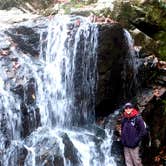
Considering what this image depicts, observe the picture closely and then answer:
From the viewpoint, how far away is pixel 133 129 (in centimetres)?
837

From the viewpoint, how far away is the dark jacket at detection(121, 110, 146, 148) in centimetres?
835

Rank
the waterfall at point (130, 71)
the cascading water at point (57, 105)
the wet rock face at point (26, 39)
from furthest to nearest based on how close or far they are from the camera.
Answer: the waterfall at point (130, 71) → the wet rock face at point (26, 39) → the cascading water at point (57, 105)

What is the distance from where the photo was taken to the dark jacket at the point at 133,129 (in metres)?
8.35

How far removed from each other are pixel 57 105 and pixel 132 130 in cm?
196

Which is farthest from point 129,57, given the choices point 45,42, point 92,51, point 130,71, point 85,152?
point 85,152

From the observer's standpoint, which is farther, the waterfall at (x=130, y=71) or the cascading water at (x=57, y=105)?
the waterfall at (x=130, y=71)

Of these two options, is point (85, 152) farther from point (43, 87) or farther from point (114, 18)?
point (114, 18)

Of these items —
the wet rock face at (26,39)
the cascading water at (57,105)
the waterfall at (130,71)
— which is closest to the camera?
the cascading water at (57,105)

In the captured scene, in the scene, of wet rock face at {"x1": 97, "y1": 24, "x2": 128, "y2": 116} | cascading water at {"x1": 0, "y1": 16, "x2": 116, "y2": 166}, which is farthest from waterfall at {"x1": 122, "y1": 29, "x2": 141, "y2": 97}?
cascading water at {"x1": 0, "y1": 16, "x2": 116, "y2": 166}

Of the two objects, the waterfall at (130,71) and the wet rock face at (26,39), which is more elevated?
the wet rock face at (26,39)

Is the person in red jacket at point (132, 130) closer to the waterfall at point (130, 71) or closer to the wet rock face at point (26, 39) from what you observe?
the waterfall at point (130, 71)

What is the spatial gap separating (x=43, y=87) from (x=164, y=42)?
4.35m

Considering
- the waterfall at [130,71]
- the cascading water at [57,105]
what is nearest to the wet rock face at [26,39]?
the cascading water at [57,105]

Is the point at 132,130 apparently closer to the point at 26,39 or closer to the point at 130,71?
the point at 130,71
